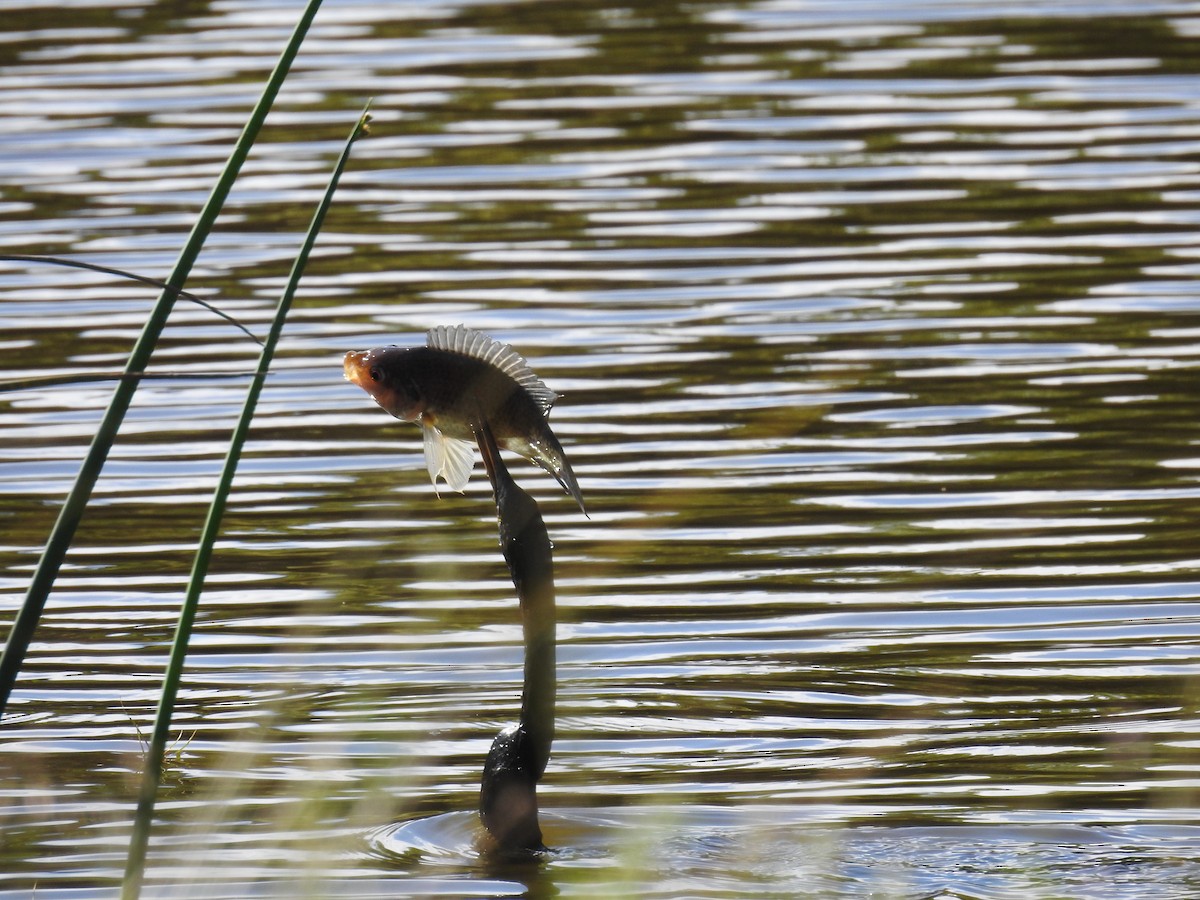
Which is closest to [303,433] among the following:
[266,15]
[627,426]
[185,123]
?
[627,426]

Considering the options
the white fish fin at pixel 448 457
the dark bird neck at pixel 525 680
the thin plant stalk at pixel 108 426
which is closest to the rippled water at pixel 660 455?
the dark bird neck at pixel 525 680

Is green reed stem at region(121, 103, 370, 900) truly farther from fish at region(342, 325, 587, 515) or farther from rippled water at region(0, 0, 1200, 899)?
fish at region(342, 325, 587, 515)

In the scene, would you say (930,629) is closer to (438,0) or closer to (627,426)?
(627,426)

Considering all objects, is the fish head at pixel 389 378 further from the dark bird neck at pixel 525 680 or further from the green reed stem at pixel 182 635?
the green reed stem at pixel 182 635

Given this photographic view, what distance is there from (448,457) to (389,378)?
19 cm

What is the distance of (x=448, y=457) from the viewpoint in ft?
11.1

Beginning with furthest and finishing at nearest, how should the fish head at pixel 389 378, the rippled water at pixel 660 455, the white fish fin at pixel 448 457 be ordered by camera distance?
the rippled water at pixel 660 455 < the white fish fin at pixel 448 457 < the fish head at pixel 389 378

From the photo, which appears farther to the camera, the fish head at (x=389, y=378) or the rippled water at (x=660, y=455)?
the rippled water at (x=660, y=455)

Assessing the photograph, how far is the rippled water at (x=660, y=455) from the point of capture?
3943mm

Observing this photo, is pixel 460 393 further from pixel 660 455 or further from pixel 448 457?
pixel 660 455

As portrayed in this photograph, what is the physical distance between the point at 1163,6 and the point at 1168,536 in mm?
6831

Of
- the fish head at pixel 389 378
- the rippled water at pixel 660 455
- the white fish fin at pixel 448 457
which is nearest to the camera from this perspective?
Result: the fish head at pixel 389 378

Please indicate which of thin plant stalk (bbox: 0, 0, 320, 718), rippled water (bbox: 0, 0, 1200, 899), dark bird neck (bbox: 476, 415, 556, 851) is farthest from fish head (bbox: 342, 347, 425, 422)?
thin plant stalk (bbox: 0, 0, 320, 718)

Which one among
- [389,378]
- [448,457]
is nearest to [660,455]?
[448,457]
